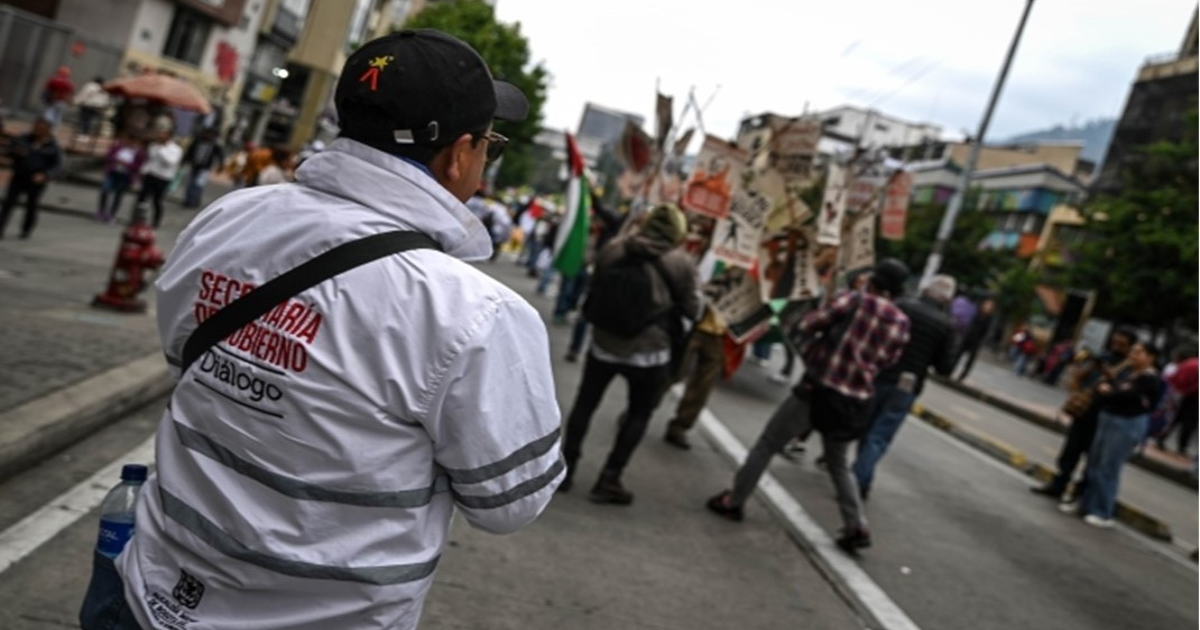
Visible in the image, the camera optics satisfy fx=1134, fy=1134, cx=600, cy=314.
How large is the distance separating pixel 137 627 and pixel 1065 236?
61.9 m

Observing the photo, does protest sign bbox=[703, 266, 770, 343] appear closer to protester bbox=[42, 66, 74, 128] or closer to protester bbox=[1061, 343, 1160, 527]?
protester bbox=[1061, 343, 1160, 527]

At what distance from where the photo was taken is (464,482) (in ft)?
5.95

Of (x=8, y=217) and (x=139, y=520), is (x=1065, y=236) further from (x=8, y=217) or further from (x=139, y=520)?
(x=139, y=520)

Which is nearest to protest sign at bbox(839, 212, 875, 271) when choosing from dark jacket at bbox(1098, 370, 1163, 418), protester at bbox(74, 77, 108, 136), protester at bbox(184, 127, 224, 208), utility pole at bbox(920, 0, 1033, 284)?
dark jacket at bbox(1098, 370, 1163, 418)

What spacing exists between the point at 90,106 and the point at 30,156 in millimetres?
11197

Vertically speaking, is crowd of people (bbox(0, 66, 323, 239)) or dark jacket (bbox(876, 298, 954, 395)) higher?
dark jacket (bbox(876, 298, 954, 395))

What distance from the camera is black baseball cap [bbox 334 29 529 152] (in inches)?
71.5

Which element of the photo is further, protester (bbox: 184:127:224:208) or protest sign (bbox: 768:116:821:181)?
protester (bbox: 184:127:224:208)

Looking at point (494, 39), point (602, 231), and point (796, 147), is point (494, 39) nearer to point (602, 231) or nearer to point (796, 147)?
point (602, 231)

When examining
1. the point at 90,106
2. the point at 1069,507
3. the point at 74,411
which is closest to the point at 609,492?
the point at 74,411

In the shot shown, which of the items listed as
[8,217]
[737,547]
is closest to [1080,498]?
[737,547]

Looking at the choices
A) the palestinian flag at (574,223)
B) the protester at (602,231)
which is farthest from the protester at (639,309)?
the protester at (602,231)

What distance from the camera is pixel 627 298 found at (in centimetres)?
625

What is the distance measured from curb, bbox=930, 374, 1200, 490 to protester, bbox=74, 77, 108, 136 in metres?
17.1
